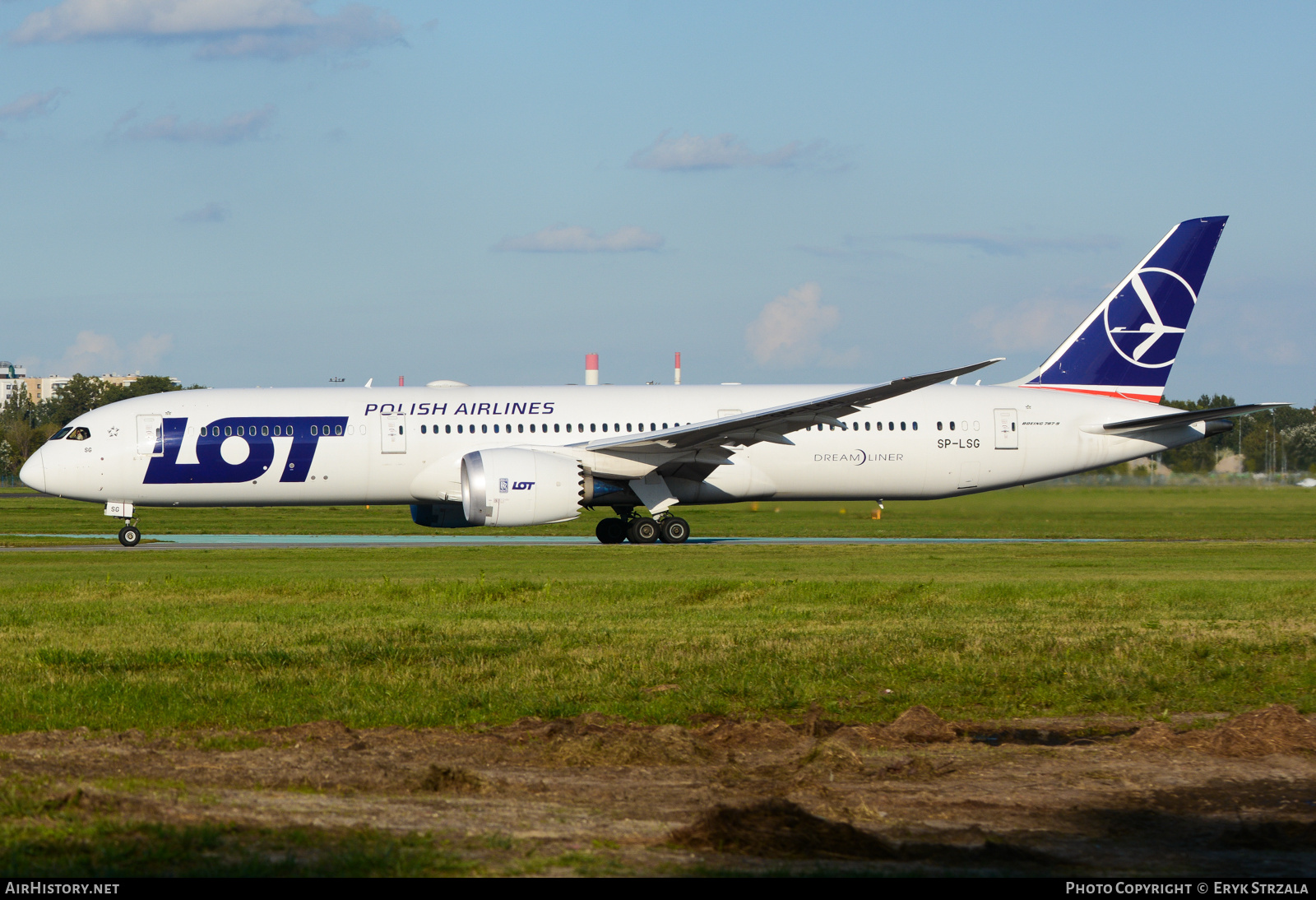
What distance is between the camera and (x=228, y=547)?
26.6 meters

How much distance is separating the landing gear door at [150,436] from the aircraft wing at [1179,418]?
20.3 metres

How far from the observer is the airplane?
26.8 meters

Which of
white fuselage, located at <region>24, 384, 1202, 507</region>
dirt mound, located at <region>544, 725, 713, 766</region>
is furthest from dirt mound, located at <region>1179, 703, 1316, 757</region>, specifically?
white fuselage, located at <region>24, 384, 1202, 507</region>

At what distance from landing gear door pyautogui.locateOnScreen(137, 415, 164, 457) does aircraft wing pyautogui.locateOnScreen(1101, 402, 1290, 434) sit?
798 inches

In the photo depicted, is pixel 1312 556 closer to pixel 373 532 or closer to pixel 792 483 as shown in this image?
pixel 792 483

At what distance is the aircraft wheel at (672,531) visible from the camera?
27.8m

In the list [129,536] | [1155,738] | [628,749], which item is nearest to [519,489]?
[129,536]

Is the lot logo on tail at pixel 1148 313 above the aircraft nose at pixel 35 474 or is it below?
above

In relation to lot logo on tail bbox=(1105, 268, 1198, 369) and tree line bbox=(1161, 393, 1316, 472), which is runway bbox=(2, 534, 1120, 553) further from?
tree line bbox=(1161, 393, 1316, 472)

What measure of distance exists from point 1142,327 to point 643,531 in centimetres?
1263

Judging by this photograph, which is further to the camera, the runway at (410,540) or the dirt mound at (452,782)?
the runway at (410,540)

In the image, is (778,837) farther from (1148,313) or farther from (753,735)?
(1148,313)

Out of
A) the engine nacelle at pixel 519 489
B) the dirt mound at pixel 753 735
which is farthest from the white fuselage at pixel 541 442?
the dirt mound at pixel 753 735

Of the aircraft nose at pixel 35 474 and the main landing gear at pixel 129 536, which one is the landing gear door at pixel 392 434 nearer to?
the main landing gear at pixel 129 536
